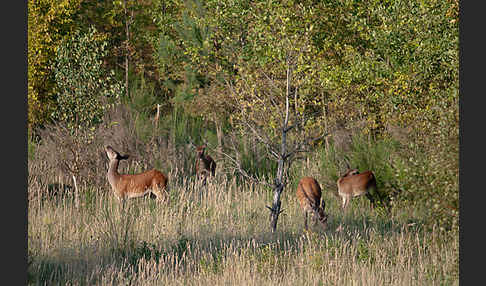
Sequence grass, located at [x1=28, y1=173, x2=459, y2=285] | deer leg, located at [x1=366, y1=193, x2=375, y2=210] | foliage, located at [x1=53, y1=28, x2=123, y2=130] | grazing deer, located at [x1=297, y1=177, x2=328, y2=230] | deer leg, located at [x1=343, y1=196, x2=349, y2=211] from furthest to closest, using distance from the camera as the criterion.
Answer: foliage, located at [x1=53, y1=28, x2=123, y2=130] → deer leg, located at [x1=366, y1=193, x2=375, y2=210] → deer leg, located at [x1=343, y1=196, x2=349, y2=211] → grazing deer, located at [x1=297, y1=177, x2=328, y2=230] → grass, located at [x1=28, y1=173, x2=459, y2=285]

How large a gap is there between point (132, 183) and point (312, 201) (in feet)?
10.7

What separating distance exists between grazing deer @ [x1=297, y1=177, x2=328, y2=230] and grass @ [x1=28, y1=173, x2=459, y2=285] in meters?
0.24

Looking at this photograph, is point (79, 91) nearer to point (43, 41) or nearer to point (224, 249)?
point (224, 249)

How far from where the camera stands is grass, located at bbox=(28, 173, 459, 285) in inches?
293

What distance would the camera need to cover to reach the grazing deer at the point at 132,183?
440 inches

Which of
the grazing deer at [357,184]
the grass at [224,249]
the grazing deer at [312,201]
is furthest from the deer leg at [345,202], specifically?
the grazing deer at [312,201]

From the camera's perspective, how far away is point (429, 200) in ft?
23.0

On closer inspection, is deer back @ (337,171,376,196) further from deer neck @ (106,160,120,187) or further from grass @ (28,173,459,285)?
deer neck @ (106,160,120,187)

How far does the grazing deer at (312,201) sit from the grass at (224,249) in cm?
24

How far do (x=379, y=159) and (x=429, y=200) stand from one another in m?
5.04

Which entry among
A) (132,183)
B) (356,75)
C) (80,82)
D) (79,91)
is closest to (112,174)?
(132,183)

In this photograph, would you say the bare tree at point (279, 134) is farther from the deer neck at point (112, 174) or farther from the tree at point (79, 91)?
the tree at point (79, 91)

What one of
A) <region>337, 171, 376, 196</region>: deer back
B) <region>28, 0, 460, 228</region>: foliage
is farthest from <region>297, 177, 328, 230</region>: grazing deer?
<region>337, 171, 376, 196</region>: deer back

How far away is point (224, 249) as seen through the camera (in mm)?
8273
